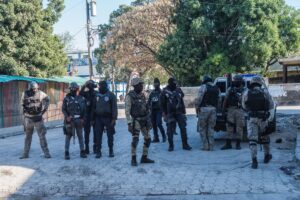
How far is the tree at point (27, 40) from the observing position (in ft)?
75.4

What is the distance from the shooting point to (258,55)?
92.0 ft

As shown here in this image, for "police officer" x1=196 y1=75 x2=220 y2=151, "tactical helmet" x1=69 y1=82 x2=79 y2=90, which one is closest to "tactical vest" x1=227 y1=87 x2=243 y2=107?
"police officer" x1=196 y1=75 x2=220 y2=151

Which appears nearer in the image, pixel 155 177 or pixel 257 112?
pixel 155 177

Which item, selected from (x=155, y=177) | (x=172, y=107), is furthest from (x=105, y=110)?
(x=155, y=177)

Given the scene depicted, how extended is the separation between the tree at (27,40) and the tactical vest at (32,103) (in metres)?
13.6

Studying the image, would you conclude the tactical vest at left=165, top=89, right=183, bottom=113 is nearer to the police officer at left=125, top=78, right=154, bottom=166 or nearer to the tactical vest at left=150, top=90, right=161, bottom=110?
the tactical vest at left=150, top=90, right=161, bottom=110

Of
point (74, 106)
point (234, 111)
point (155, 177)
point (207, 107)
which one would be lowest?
point (155, 177)

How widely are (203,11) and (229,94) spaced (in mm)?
19020

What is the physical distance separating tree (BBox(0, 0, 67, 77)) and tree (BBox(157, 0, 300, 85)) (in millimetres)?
7996

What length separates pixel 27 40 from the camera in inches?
941

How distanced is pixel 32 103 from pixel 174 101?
3.42 meters

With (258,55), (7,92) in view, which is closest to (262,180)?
(7,92)

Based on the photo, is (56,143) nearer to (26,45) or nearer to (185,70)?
(26,45)

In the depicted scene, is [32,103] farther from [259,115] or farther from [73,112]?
[259,115]
